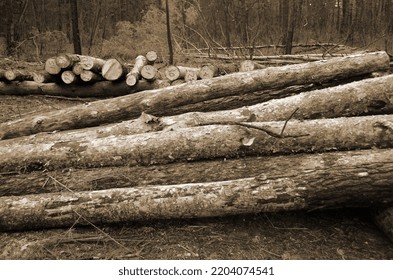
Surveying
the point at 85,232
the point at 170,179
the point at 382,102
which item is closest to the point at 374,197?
the point at 382,102

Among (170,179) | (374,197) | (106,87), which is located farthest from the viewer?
(106,87)

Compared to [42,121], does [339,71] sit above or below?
above

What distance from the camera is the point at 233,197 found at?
2.64 meters

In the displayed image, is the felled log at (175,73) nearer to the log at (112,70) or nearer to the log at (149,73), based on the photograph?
the log at (149,73)

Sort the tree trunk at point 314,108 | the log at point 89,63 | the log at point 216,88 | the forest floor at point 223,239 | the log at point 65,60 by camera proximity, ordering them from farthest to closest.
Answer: the log at point 89,63 → the log at point 65,60 → the log at point 216,88 → the tree trunk at point 314,108 → the forest floor at point 223,239

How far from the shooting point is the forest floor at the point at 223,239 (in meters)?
2.59

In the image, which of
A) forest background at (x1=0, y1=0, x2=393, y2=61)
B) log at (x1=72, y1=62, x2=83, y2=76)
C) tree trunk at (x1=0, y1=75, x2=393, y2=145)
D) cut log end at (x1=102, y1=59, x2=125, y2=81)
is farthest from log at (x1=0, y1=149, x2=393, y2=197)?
forest background at (x1=0, y1=0, x2=393, y2=61)

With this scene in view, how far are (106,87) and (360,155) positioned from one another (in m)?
5.29

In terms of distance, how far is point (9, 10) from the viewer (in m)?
11.6

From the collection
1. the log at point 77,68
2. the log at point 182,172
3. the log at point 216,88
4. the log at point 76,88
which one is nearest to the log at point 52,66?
the log at point 77,68

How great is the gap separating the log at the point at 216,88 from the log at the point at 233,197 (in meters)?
1.77

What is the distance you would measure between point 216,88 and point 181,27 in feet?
34.2

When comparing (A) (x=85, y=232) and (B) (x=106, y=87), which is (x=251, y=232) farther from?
(B) (x=106, y=87)
